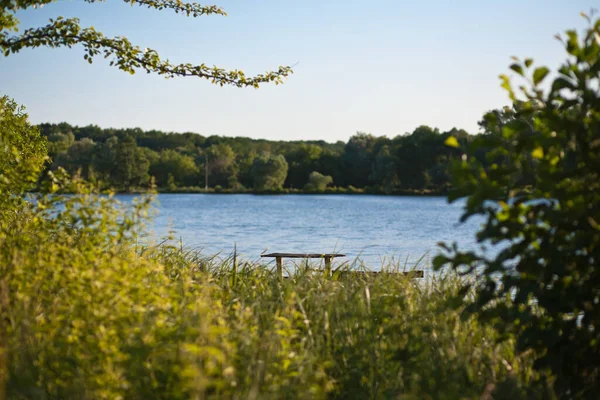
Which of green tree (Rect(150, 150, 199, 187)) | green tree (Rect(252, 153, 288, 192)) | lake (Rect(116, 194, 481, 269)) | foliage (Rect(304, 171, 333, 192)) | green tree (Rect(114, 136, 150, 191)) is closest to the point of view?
lake (Rect(116, 194, 481, 269))

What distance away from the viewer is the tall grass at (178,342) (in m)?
2.74

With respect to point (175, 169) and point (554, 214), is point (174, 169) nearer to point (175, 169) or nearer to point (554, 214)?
point (175, 169)

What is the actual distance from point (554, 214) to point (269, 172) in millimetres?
79126

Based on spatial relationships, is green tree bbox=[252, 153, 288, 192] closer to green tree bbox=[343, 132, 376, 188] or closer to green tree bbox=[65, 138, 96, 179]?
green tree bbox=[343, 132, 376, 188]

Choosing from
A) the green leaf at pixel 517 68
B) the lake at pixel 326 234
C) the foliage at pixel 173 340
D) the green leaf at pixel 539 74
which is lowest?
the lake at pixel 326 234

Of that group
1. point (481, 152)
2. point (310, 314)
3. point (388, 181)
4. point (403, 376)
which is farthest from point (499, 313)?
point (388, 181)

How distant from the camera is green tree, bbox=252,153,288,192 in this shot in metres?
80.8

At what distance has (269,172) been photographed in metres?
81.4

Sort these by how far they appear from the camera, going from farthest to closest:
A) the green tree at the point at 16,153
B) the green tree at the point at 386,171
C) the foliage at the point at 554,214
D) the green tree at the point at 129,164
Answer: the green tree at the point at 386,171 < the green tree at the point at 129,164 < the green tree at the point at 16,153 < the foliage at the point at 554,214

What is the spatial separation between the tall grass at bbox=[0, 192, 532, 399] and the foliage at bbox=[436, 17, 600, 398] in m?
0.32

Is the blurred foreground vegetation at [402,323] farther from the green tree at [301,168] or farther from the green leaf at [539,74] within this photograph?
the green tree at [301,168]

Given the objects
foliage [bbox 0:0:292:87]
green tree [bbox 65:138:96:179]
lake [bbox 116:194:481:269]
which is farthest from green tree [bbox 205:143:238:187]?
foliage [bbox 0:0:292:87]

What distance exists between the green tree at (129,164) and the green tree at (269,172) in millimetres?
15426

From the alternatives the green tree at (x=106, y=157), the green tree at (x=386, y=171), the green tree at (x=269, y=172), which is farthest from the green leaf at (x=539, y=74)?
the green tree at (x=269, y=172)
